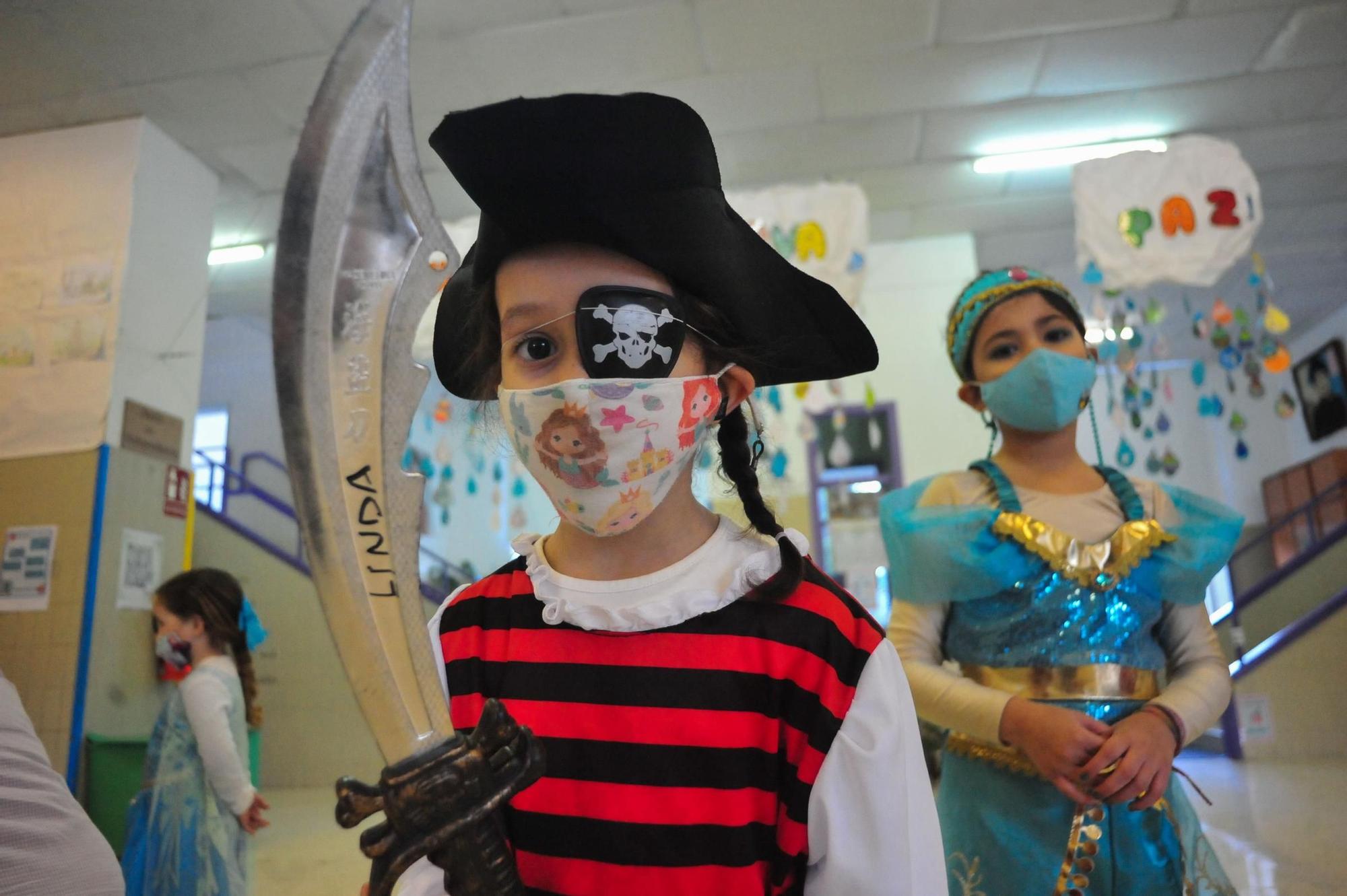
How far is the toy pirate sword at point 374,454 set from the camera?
569 millimetres

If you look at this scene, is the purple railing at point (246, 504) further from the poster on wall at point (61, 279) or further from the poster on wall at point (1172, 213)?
the poster on wall at point (1172, 213)

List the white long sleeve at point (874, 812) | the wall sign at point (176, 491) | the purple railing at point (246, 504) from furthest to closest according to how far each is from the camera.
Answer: the purple railing at point (246, 504) < the wall sign at point (176, 491) < the white long sleeve at point (874, 812)

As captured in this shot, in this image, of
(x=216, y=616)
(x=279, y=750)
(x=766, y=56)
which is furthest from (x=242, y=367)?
(x=766, y=56)

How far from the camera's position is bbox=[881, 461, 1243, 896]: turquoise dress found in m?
1.17

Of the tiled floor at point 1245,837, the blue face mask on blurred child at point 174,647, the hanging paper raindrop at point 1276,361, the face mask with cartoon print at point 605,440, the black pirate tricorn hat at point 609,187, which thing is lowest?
the tiled floor at point 1245,837

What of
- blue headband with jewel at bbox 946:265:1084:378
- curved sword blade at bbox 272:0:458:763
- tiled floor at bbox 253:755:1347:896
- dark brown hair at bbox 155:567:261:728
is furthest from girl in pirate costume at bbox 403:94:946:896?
dark brown hair at bbox 155:567:261:728

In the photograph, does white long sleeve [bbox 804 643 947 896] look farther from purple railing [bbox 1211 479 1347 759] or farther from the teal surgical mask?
purple railing [bbox 1211 479 1347 759]

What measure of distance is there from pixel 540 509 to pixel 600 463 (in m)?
6.26

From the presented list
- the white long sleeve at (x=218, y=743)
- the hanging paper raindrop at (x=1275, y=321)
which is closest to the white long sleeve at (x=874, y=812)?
the white long sleeve at (x=218, y=743)

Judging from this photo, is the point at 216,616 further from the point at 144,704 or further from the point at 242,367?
the point at 242,367

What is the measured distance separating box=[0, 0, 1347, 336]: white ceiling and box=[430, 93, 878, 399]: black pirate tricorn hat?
260cm

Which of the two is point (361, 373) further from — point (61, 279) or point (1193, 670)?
point (61, 279)

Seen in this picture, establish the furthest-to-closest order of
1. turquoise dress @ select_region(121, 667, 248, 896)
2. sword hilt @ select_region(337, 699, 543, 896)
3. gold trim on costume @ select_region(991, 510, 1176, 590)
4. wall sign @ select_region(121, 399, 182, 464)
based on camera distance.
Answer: wall sign @ select_region(121, 399, 182, 464) → turquoise dress @ select_region(121, 667, 248, 896) → gold trim on costume @ select_region(991, 510, 1176, 590) → sword hilt @ select_region(337, 699, 543, 896)

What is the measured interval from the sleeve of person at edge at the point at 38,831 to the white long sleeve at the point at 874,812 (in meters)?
0.87
